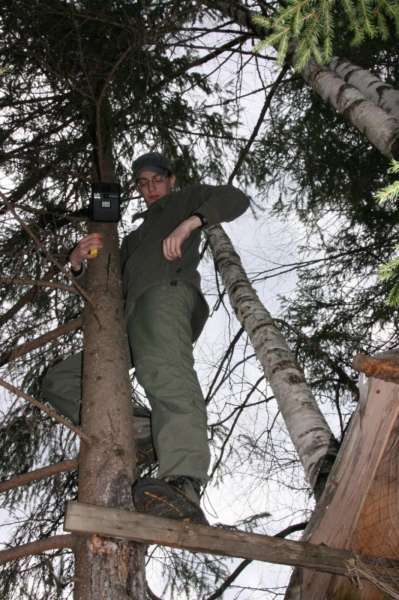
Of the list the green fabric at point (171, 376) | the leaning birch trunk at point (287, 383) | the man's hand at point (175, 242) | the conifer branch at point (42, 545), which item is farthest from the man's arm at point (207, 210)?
the conifer branch at point (42, 545)

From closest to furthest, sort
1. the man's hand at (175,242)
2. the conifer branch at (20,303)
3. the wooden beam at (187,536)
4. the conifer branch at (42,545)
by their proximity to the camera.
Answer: the wooden beam at (187,536) < the conifer branch at (42,545) < the man's hand at (175,242) < the conifer branch at (20,303)

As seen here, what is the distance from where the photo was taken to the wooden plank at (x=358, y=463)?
185cm

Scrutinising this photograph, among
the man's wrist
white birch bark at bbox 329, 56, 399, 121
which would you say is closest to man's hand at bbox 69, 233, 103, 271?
the man's wrist

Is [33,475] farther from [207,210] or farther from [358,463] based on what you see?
[207,210]

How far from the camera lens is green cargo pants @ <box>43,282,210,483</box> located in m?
2.26

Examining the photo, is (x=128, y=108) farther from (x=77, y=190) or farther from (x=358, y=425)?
(x=358, y=425)

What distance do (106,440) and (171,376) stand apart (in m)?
0.40

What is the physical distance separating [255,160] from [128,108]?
1565 mm

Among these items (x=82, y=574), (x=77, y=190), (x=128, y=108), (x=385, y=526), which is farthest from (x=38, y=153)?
(x=385, y=526)

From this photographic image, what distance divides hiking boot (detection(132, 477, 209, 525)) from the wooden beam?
0.36 ft

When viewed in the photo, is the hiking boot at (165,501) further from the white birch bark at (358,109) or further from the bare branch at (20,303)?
the white birch bark at (358,109)

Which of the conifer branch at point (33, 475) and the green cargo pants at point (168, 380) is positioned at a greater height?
the green cargo pants at point (168, 380)

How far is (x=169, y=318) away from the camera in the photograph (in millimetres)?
2629

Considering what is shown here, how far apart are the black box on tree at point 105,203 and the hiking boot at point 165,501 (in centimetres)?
169
